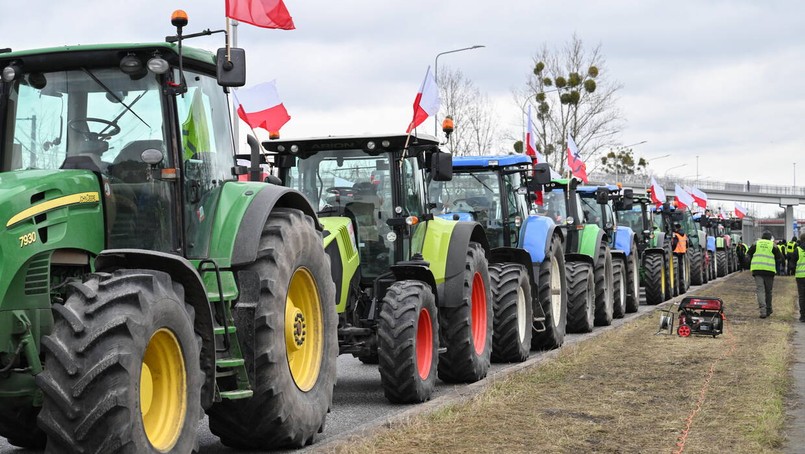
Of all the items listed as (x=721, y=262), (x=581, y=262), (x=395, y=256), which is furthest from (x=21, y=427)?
(x=721, y=262)

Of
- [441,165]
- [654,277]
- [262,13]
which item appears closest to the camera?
[262,13]

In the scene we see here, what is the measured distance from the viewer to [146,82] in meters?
6.73

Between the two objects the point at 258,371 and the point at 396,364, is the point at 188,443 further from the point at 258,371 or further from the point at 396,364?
the point at 396,364

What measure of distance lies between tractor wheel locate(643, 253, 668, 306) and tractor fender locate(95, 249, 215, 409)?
20.3m

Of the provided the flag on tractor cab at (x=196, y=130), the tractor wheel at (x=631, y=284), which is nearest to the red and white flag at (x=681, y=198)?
the tractor wheel at (x=631, y=284)

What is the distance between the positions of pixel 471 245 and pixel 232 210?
195 inches

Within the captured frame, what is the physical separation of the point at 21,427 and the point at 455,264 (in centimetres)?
514

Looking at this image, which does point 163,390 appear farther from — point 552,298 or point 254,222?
point 552,298

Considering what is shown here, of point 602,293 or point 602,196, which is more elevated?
point 602,196

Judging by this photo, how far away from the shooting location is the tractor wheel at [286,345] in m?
6.99

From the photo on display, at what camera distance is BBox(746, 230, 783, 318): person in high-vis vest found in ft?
70.5

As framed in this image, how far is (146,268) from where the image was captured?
614 cm

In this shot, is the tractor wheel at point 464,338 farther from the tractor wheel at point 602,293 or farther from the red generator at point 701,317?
the tractor wheel at point 602,293

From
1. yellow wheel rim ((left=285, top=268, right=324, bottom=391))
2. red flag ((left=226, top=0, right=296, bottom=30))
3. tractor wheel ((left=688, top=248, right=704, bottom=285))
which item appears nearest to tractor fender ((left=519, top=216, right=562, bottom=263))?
red flag ((left=226, top=0, right=296, bottom=30))
